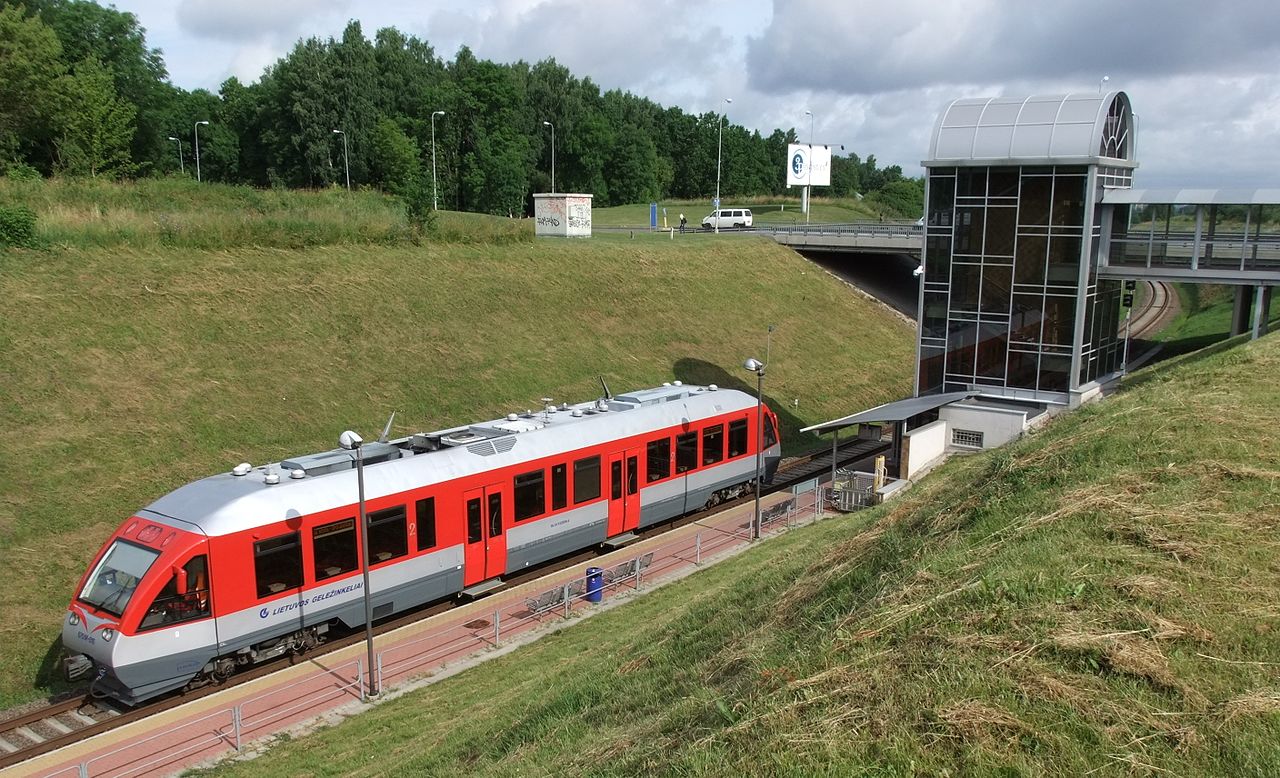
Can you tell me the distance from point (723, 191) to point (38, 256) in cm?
10329

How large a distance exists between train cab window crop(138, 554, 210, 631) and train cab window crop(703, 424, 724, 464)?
12791 millimetres

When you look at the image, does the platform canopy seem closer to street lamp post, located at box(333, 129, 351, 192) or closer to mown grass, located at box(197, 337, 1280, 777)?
mown grass, located at box(197, 337, 1280, 777)

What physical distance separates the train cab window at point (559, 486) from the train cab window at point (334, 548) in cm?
469

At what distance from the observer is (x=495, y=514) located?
58.6ft

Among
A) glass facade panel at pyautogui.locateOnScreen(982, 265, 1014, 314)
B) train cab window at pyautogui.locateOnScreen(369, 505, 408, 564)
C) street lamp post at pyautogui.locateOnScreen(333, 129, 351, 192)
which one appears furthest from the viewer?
street lamp post at pyautogui.locateOnScreen(333, 129, 351, 192)

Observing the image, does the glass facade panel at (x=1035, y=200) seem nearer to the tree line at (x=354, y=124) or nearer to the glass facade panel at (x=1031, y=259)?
the glass facade panel at (x=1031, y=259)

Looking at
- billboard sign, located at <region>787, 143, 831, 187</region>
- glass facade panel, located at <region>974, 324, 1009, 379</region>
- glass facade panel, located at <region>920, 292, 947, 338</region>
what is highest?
billboard sign, located at <region>787, 143, 831, 187</region>

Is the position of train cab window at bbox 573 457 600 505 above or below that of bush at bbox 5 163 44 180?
below

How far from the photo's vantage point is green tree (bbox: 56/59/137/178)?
47.2 m

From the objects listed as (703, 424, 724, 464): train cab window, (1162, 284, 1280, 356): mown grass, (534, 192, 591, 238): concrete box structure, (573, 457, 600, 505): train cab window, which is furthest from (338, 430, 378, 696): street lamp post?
(1162, 284, 1280, 356): mown grass

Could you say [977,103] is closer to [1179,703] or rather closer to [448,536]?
[448,536]

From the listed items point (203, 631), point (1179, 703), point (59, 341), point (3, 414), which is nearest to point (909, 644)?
point (1179, 703)

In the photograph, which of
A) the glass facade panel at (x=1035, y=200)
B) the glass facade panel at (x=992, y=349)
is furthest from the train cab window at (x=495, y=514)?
the glass facade panel at (x=1035, y=200)

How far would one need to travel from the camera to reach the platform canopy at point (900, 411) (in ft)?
83.4
